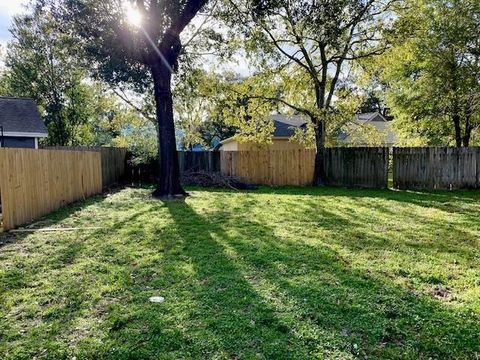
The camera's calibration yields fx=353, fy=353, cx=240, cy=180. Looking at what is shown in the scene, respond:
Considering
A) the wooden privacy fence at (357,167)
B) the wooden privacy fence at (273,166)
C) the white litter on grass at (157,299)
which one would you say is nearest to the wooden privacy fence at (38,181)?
the white litter on grass at (157,299)

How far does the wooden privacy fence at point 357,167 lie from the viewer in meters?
12.9

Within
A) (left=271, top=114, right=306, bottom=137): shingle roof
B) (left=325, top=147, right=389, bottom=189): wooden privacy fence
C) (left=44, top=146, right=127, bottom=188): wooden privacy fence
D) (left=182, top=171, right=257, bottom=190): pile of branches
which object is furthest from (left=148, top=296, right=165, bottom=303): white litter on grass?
(left=271, top=114, right=306, bottom=137): shingle roof

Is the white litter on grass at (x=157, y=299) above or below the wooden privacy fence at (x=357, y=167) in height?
below

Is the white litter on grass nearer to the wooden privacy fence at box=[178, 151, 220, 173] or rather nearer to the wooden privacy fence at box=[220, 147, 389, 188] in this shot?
the wooden privacy fence at box=[220, 147, 389, 188]

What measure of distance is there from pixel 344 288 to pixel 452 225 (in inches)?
160

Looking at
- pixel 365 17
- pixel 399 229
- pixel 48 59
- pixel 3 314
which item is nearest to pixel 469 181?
pixel 365 17

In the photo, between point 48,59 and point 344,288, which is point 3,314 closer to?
point 344,288

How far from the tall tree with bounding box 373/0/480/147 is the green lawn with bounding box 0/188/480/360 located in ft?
26.5

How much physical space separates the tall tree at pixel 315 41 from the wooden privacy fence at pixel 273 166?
24.8 inches

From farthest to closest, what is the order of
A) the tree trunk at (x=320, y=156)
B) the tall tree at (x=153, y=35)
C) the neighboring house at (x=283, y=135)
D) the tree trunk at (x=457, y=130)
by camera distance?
the neighboring house at (x=283, y=135)
the tree trunk at (x=457, y=130)
the tree trunk at (x=320, y=156)
the tall tree at (x=153, y=35)

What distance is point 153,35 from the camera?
393 inches

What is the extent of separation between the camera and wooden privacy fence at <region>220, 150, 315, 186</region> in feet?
47.2

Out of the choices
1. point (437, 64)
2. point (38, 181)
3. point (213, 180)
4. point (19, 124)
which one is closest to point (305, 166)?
point (213, 180)

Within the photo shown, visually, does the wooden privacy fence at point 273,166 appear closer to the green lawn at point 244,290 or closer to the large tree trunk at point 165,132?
the large tree trunk at point 165,132
